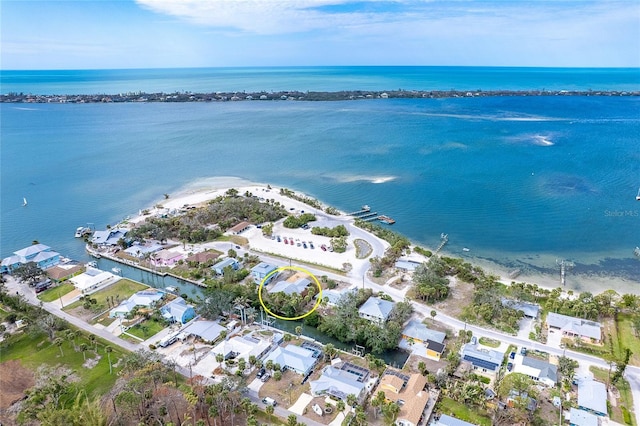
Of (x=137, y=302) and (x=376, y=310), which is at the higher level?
(x=376, y=310)

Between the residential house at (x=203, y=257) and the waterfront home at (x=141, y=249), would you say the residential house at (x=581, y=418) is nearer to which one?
the residential house at (x=203, y=257)

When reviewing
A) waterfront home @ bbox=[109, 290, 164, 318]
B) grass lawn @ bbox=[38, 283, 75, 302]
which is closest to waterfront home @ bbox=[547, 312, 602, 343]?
waterfront home @ bbox=[109, 290, 164, 318]

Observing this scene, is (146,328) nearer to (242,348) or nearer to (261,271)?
(242,348)

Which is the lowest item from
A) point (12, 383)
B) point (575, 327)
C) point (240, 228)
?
point (12, 383)

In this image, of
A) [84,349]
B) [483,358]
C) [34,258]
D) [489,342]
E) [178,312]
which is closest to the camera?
[483,358]

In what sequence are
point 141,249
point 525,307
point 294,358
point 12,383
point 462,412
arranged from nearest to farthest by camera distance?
point 462,412, point 12,383, point 294,358, point 525,307, point 141,249

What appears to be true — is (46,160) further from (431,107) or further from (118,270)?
(431,107)

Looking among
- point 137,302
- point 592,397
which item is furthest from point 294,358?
point 592,397

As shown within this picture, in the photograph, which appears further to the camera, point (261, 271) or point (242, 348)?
point (261, 271)

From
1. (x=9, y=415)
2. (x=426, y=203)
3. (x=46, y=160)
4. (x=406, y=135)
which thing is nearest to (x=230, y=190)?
(x=426, y=203)
